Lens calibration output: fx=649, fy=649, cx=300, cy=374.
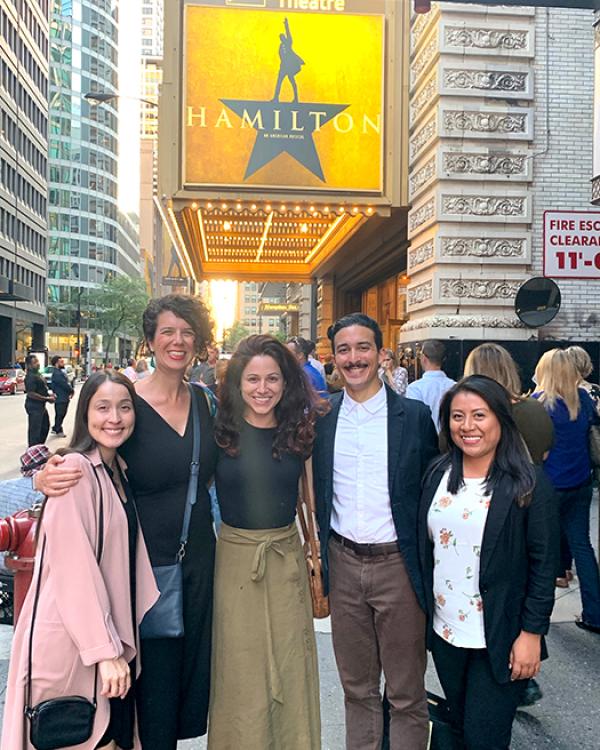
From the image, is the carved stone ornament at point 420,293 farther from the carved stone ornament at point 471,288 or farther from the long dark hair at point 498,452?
the long dark hair at point 498,452

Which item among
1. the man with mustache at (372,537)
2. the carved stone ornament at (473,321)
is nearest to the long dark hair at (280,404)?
the man with mustache at (372,537)

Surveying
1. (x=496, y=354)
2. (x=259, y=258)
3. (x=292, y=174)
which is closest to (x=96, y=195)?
(x=259, y=258)

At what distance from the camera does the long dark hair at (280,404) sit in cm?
294

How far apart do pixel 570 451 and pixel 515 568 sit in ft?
8.84

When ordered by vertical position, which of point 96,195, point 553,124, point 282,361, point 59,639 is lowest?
point 59,639

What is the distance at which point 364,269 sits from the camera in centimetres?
1831

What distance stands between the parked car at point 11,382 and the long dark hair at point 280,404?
1337 inches

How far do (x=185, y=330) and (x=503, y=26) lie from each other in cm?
993

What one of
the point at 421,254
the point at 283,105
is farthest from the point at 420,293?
the point at 283,105

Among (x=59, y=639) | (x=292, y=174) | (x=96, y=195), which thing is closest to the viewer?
(x=59, y=639)

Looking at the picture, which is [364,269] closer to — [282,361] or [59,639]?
[282,361]

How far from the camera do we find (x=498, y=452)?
2619 mm

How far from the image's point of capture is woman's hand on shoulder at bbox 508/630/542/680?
2.44 meters

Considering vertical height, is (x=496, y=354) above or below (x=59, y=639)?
above
